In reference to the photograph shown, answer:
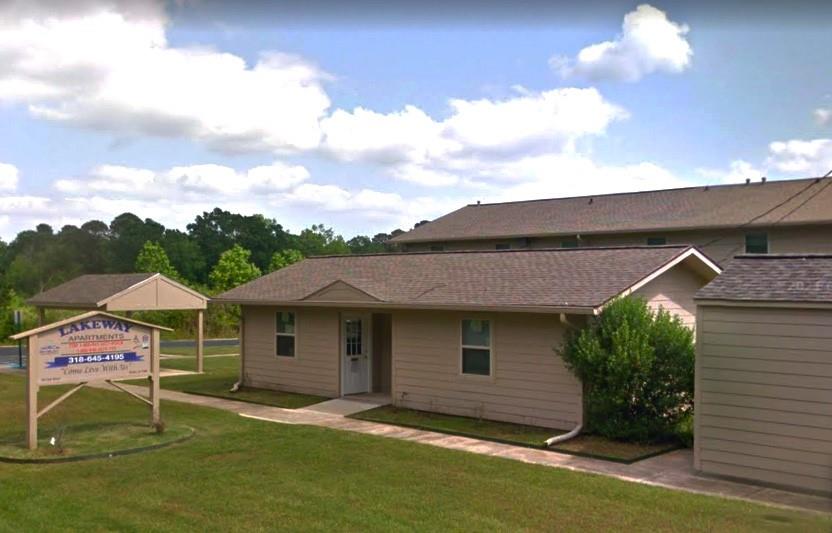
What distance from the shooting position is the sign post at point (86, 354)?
11.6 m

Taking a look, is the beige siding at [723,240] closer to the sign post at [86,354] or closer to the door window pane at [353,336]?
the door window pane at [353,336]

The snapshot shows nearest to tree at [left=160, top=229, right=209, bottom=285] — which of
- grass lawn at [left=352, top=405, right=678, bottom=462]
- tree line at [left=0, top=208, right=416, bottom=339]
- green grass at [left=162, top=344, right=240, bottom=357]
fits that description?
tree line at [left=0, top=208, right=416, bottom=339]

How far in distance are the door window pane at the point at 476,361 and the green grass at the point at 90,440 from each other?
5.35 metres

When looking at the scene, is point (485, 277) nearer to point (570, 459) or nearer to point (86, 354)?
point (570, 459)

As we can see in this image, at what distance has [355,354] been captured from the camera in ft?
58.3

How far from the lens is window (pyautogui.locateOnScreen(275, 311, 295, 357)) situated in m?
18.6

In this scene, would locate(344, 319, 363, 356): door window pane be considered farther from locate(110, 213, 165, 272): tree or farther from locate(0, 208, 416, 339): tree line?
locate(110, 213, 165, 272): tree

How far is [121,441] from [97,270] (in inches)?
3109

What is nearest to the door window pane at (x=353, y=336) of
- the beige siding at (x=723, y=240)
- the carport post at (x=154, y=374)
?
the carport post at (x=154, y=374)

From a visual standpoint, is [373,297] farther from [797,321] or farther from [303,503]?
[797,321]

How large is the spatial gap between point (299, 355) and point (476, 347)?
5.52 metres

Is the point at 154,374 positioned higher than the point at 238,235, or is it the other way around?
the point at 238,235

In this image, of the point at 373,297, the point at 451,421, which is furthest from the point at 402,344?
the point at 451,421

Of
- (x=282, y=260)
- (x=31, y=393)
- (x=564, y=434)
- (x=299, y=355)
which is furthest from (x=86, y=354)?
(x=282, y=260)
